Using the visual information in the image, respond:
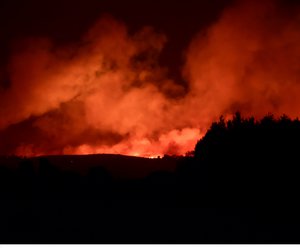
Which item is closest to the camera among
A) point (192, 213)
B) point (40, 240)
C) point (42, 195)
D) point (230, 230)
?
point (40, 240)

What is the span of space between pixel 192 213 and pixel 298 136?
9414 millimetres

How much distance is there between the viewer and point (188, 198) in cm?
2297

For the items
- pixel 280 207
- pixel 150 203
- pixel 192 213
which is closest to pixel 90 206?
pixel 150 203

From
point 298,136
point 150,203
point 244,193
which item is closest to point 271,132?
point 298,136

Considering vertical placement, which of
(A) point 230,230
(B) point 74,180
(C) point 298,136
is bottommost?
(A) point 230,230

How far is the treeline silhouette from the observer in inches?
562

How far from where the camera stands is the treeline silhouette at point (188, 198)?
1428cm

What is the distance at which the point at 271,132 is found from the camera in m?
25.2

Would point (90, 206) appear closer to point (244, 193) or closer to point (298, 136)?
point (244, 193)

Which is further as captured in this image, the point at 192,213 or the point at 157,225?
the point at 192,213

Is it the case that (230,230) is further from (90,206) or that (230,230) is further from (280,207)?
(90,206)

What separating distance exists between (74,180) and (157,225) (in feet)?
41.7

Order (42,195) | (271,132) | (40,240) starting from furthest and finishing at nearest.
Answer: (271,132) < (42,195) < (40,240)

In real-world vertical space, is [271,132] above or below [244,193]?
above
